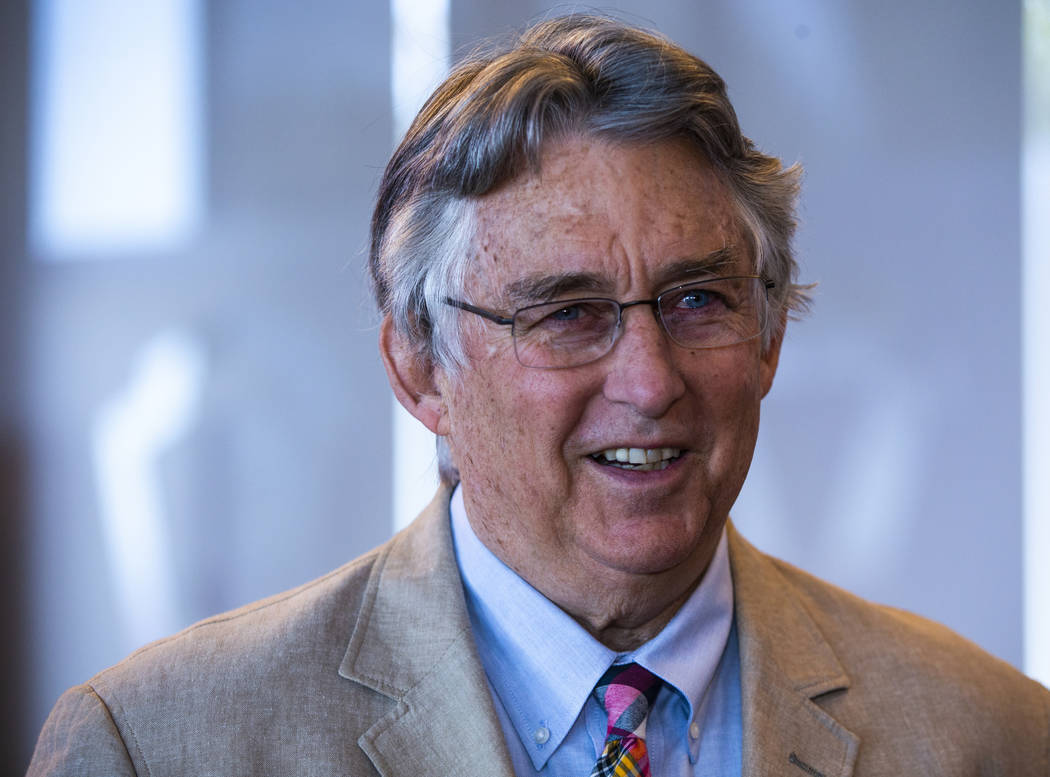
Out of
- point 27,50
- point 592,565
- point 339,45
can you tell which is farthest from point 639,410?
point 27,50

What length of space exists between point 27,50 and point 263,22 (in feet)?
2.33

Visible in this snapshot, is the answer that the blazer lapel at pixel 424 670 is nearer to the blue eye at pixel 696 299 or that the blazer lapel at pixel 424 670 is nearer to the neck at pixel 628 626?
the neck at pixel 628 626

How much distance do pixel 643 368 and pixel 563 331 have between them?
0.39 ft

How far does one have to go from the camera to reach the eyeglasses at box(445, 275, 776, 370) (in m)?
1.33

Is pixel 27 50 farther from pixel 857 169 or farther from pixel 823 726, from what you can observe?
pixel 823 726

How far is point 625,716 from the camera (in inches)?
53.6

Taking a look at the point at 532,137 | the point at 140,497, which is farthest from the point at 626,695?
the point at 140,497

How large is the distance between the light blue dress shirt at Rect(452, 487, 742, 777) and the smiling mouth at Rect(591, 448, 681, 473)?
0.70 feet

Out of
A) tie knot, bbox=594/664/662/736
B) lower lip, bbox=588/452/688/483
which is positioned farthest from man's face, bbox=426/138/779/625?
tie knot, bbox=594/664/662/736

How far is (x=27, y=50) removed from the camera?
3.16m

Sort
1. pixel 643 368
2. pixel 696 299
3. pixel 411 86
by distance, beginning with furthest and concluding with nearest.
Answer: pixel 411 86 → pixel 696 299 → pixel 643 368

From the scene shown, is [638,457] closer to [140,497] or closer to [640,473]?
[640,473]

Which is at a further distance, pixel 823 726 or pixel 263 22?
pixel 263 22

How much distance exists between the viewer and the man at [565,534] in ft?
4.31
